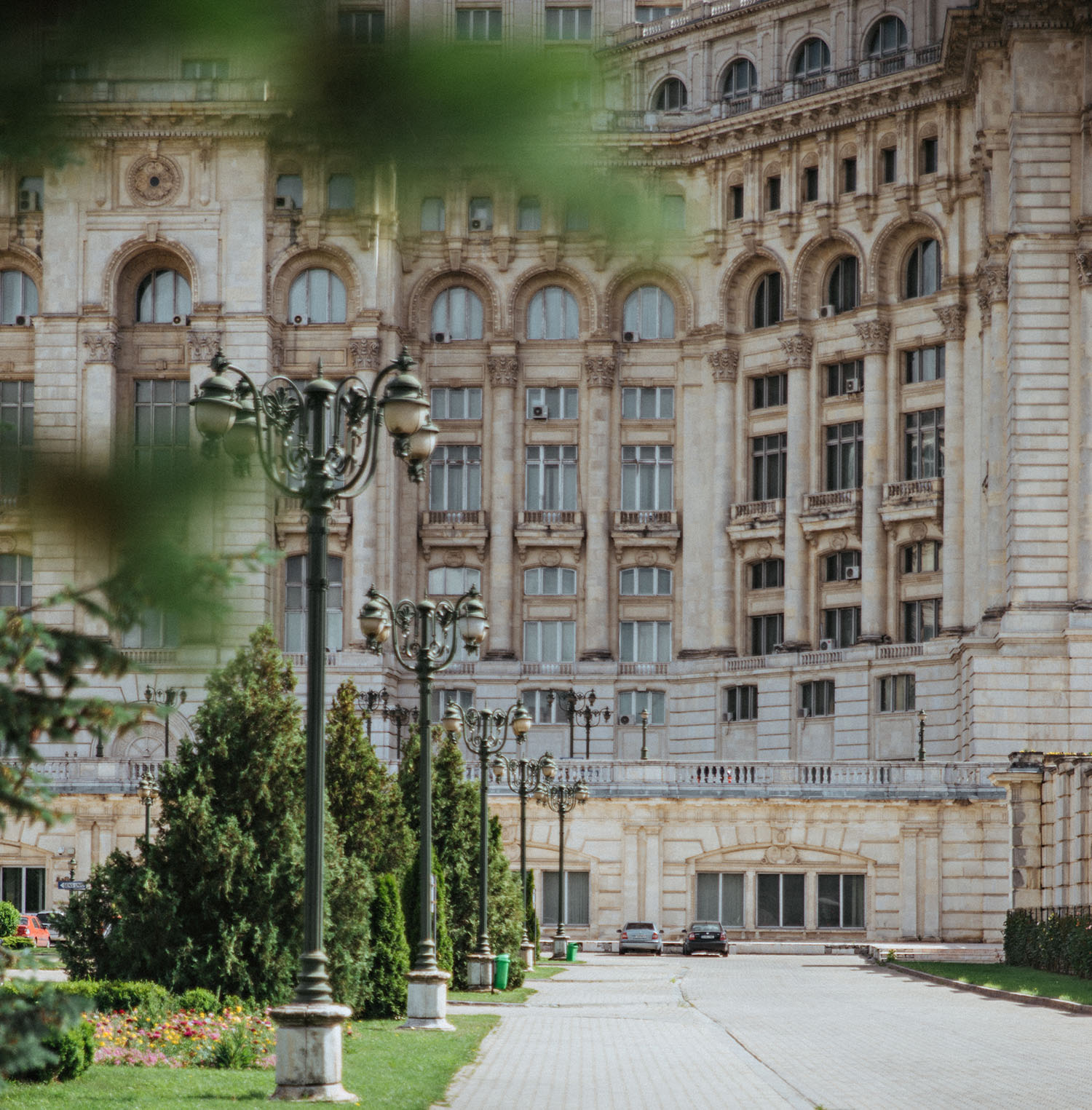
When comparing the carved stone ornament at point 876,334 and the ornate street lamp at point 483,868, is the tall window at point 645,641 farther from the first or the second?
the ornate street lamp at point 483,868

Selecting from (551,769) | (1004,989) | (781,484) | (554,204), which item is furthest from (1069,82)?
(554,204)

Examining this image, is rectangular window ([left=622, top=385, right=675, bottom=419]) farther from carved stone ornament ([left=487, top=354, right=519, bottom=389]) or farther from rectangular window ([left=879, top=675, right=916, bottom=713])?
rectangular window ([left=879, top=675, right=916, bottom=713])

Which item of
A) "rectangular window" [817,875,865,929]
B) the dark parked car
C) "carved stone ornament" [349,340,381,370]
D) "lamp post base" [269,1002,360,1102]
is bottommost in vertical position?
the dark parked car

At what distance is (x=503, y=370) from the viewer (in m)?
74.6

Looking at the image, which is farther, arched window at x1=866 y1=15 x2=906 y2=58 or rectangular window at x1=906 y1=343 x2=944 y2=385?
arched window at x1=866 y1=15 x2=906 y2=58

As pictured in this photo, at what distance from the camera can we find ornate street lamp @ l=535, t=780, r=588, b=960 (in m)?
52.1

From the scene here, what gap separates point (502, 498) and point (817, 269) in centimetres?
1470

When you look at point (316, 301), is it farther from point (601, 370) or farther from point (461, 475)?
point (601, 370)

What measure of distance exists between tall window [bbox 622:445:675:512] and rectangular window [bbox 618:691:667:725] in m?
7.27

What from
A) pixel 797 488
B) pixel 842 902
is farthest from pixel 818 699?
pixel 842 902

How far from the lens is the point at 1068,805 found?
146ft

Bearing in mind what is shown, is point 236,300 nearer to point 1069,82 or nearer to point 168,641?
point 1069,82

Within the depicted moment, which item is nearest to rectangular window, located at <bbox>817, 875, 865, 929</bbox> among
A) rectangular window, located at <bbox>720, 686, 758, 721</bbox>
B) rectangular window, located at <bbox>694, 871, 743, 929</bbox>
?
rectangular window, located at <bbox>694, 871, 743, 929</bbox>

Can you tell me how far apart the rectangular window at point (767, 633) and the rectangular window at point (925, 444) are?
7.38 metres
